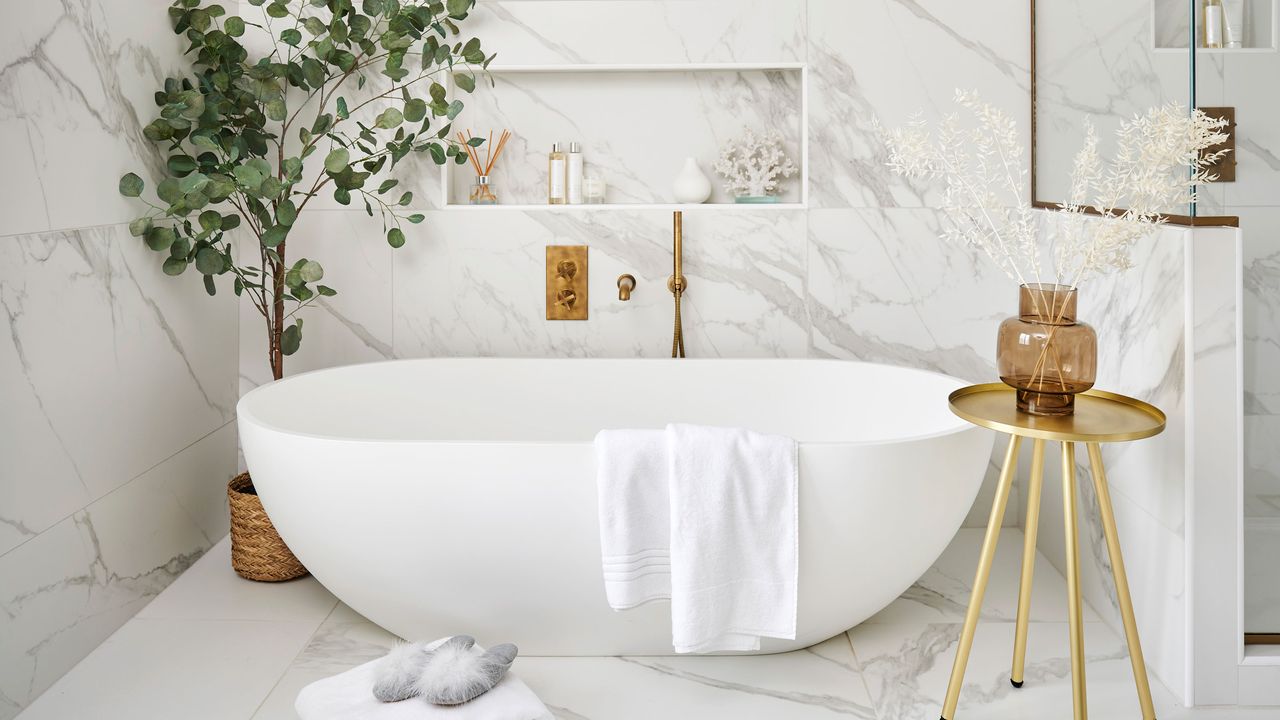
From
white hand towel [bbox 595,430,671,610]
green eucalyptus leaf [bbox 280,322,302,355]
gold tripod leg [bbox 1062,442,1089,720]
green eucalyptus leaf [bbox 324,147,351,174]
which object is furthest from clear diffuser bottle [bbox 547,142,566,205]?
gold tripod leg [bbox 1062,442,1089,720]

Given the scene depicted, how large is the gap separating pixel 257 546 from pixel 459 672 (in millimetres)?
1036

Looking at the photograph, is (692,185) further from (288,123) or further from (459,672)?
(459,672)

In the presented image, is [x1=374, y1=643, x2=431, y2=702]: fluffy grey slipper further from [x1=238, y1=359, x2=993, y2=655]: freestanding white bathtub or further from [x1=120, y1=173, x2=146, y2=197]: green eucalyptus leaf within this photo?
[x1=120, y1=173, x2=146, y2=197]: green eucalyptus leaf

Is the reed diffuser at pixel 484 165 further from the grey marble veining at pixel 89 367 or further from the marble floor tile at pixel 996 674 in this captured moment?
the marble floor tile at pixel 996 674

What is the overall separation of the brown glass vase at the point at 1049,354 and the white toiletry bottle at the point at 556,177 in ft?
5.50

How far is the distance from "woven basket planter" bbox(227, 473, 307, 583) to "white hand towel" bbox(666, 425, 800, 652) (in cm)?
129

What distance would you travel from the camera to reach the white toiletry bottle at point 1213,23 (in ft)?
6.73

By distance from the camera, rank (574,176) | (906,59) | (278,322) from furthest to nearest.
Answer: (574,176) < (906,59) < (278,322)

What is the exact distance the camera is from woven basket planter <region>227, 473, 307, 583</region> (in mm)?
2840

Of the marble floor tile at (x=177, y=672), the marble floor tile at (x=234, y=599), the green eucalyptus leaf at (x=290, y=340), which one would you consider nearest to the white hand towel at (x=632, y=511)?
the marble floor tile at (x=177, y=672)

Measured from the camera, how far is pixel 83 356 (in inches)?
96.8

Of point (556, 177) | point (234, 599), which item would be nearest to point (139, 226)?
point (234, 599)

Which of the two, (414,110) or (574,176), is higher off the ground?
(414,110)

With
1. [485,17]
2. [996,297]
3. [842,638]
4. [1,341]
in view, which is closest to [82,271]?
[1,341]
